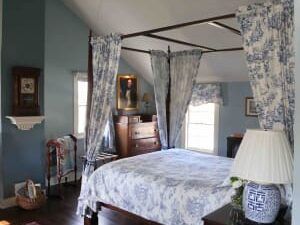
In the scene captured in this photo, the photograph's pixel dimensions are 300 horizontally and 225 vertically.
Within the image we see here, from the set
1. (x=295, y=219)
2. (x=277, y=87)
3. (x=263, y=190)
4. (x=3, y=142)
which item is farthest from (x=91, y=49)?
(x=295, y=219)

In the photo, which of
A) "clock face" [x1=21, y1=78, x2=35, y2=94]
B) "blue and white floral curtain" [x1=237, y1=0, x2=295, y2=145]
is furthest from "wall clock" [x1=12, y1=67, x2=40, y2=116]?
"blue and white floral curtain" [x1=237, y1=0, x2=295, y2=145]

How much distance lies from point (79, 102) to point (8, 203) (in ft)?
7.36

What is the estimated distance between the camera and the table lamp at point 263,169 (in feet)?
5.63

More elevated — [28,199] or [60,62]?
[60,62]

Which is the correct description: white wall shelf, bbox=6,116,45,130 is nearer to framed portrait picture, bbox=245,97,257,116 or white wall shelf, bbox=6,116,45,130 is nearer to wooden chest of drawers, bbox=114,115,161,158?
wooden chest of drawers, bbox=114,115,161,158

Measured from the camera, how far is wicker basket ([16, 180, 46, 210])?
4.11 meters

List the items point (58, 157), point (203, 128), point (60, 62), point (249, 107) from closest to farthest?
point (58, 157) → point (60, 62) → point (249, 107) → point (203, 128)

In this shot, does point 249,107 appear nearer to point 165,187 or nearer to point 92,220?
point 165,187

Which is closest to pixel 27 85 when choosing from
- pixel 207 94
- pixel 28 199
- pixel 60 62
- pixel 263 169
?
pixel 60 62

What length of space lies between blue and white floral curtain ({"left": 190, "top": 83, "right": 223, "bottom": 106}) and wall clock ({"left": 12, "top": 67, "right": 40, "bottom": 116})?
9.73 feet

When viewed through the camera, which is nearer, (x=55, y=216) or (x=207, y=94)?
(x=55, y=216)

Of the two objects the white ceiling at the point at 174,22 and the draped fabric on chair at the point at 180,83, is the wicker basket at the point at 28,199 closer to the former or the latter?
the draped fabric on chair at the point at 180,83

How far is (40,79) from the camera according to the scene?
4555 mm

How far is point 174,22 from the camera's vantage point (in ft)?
15.7
